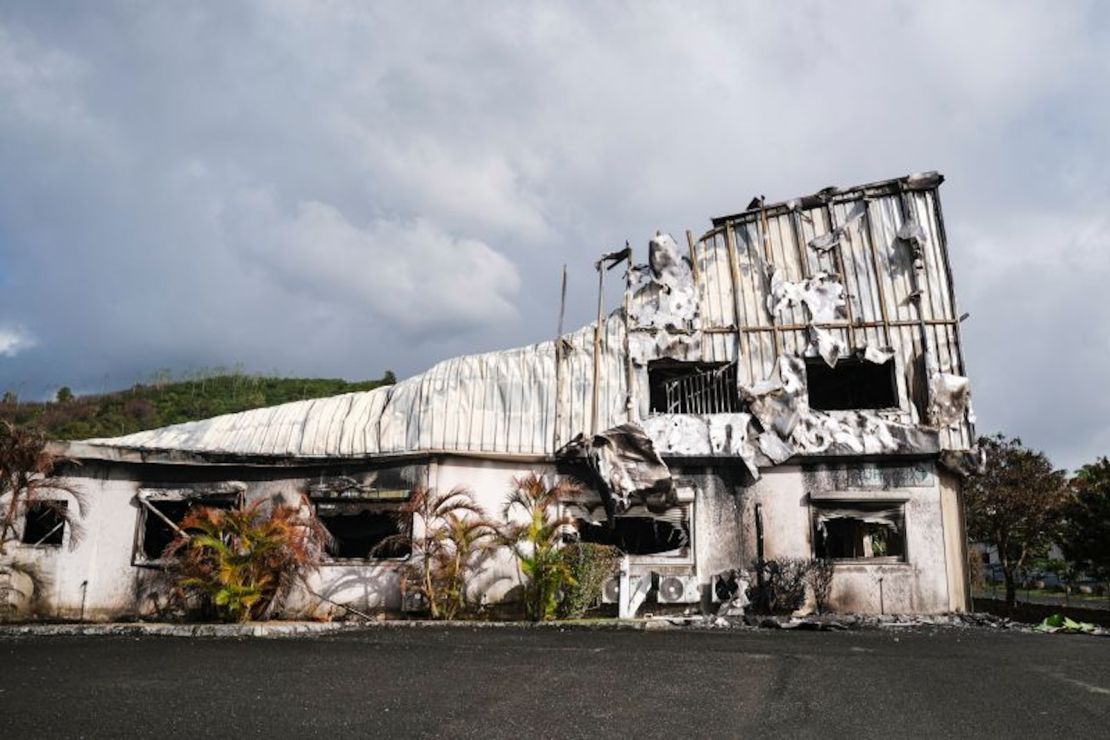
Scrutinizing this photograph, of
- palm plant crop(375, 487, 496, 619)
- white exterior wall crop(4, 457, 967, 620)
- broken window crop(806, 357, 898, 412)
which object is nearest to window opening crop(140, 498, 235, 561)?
white exterior wall crop(4, 457, 967, 620)

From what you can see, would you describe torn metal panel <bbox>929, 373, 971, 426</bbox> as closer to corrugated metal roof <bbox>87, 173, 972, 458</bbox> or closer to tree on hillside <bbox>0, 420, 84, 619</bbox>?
corrugated metal roof <bbox>87, 173, 972, 458</bbox>

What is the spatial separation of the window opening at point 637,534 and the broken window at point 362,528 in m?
3.30

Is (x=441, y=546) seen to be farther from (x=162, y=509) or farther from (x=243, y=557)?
(x=162, y=509)

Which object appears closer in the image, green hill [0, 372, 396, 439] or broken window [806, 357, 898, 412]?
broken window [806, 357, 898, 412]

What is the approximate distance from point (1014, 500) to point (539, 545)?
18660mm

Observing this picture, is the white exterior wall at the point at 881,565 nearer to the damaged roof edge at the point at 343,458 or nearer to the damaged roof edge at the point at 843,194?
the damaged roof edge at the point at 343,458

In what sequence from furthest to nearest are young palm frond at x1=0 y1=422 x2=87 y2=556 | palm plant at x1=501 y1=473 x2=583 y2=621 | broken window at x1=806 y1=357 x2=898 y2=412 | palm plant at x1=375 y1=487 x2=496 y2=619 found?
broken window at x1=806 y1=357 x2=898 y2=412, palm plant at x1=375 y1=487 x2=496 y2=619, palm plant at x1=501 y1=473 x2=583 y2=621, young palm frond at x1=0 y1=422 x2=87 y2=556

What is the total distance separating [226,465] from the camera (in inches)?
612

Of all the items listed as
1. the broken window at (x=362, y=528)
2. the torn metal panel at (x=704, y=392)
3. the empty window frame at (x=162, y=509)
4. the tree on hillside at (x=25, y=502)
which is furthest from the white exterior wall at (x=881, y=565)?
the tree on hillside at (x=25, y=502)

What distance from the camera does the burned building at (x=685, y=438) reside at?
15078mm

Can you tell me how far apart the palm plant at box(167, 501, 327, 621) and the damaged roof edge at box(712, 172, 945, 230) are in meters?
10.5

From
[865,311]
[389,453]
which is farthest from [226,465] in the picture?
[865,311]

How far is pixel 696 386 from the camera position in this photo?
56.3 feet

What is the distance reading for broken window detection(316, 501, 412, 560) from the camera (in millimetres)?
14836
